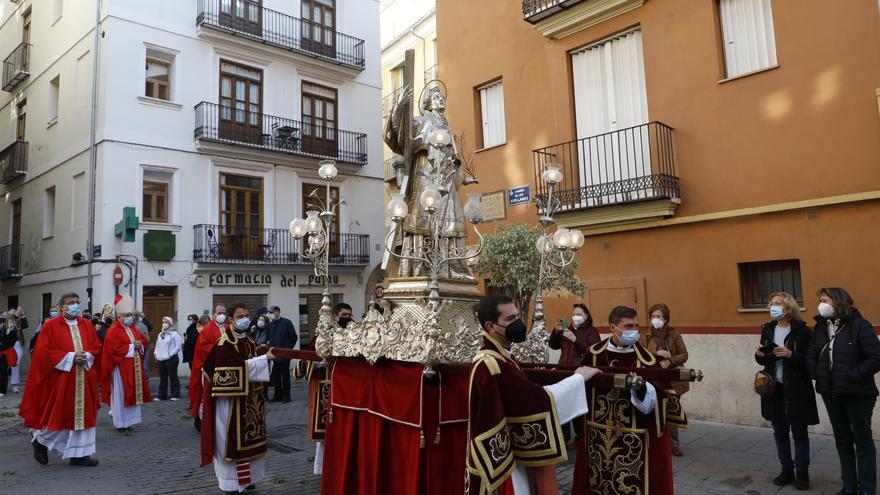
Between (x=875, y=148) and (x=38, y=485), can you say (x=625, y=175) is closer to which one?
(x=875, y=148)

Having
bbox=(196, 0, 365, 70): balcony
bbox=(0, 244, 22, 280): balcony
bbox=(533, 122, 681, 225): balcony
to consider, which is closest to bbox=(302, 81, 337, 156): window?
bbox=(196, 0, 365, 70): balcony

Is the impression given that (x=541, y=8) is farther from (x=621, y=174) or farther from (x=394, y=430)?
(x=394, y=430)

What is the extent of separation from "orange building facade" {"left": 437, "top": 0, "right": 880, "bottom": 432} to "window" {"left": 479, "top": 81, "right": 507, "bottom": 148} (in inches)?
16.0

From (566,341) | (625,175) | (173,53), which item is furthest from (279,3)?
(566,341)

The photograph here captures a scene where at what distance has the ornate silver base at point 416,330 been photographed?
4254 millimetres

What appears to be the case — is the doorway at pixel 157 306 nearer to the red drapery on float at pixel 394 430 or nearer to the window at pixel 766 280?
the red drapery on float at pixel 394 430

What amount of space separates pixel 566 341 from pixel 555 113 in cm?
557

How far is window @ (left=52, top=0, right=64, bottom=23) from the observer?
19708mm

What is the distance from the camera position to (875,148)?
8.05 m

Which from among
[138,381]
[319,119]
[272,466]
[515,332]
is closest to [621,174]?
[272,466]

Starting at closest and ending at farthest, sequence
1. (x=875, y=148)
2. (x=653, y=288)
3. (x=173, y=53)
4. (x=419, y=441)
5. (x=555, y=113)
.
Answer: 1. (x=419, y=441)
2. (x=875, y=148)
3. (x=653, y=288)
4. (x=555, y=113)
5. (x=173, y=53)

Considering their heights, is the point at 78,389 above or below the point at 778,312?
below

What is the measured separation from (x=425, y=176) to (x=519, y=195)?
6.41 meters

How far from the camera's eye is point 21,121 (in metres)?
21.6
